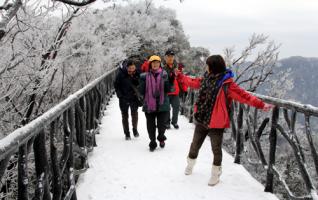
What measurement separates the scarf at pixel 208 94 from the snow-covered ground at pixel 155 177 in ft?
3.01

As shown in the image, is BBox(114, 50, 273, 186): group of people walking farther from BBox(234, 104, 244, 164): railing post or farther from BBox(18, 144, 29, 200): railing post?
BBox(18, 144, 29, 200): railing post

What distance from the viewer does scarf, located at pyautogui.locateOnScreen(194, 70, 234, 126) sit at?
192 inches

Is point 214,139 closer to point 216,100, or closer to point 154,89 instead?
point 216,100

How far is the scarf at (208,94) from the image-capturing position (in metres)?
4.87

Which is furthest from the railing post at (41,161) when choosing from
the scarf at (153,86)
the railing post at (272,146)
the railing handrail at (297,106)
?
the scarf at (153,86)

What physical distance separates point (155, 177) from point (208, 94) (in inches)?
56.9

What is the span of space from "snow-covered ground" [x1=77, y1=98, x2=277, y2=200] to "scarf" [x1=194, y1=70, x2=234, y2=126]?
917 millimetres

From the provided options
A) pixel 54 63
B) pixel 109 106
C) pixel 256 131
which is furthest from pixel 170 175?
pixel 109 106

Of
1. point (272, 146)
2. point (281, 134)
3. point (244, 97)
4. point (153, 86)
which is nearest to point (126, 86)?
point (153, 86)

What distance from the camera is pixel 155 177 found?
5395 millimetres

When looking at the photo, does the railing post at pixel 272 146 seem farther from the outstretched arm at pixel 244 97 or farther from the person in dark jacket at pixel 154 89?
the person in dark jacket at pixel 154 89

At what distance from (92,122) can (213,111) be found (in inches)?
114

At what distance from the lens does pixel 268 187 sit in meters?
4.89

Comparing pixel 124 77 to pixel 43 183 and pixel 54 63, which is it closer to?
pixel 54 63
